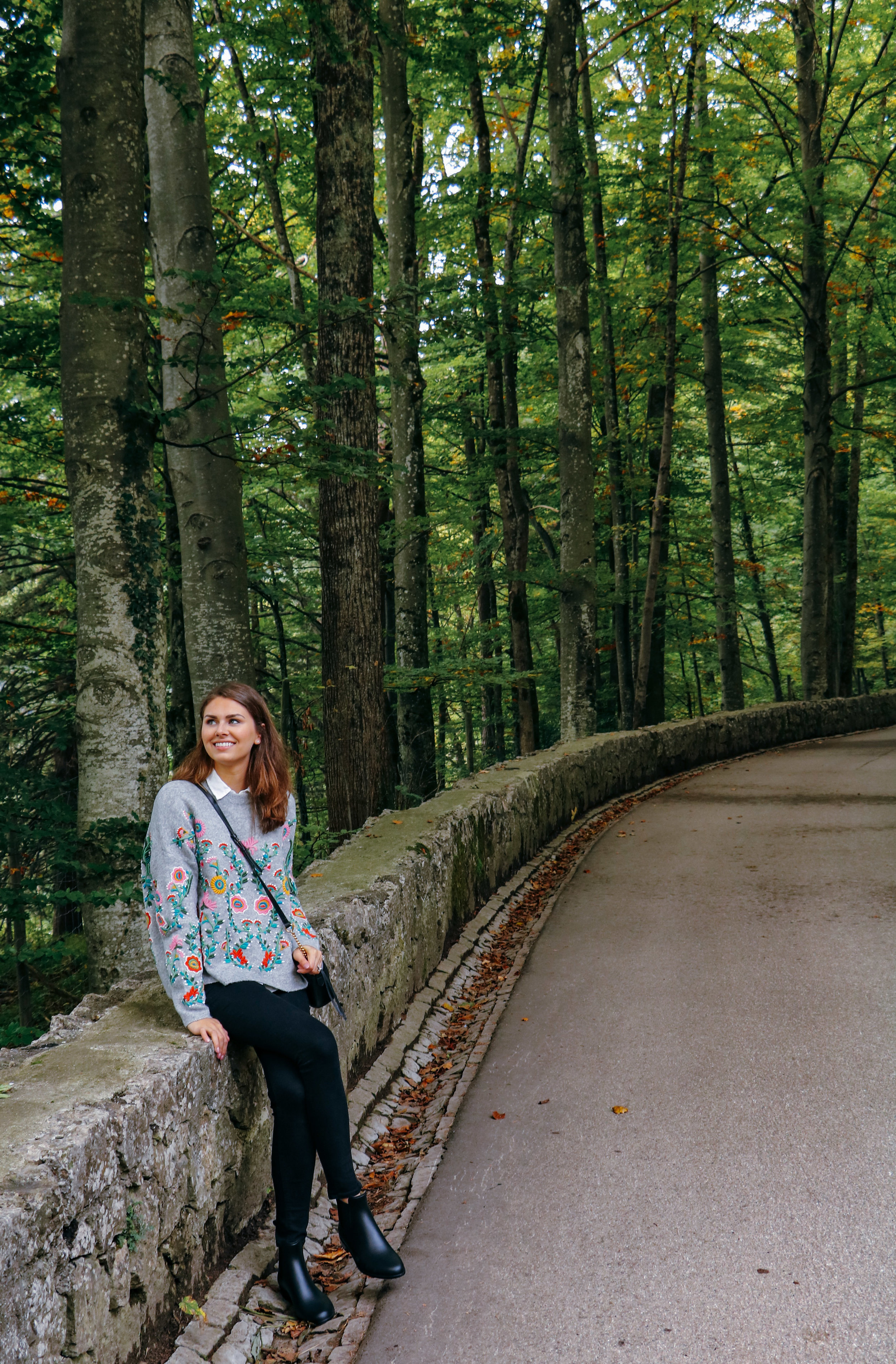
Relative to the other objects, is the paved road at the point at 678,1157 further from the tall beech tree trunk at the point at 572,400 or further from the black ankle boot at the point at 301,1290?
the tall beech tree trunk at the point at 572,400

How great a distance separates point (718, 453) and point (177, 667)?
13225mm

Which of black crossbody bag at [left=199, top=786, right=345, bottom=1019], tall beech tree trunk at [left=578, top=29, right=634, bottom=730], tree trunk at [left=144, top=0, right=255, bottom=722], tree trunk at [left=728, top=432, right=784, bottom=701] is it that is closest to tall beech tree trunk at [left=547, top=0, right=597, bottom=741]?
tall beech tree trunk at [left=578, top=29, right=634, bottom=730]

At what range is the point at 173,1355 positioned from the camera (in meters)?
2.55

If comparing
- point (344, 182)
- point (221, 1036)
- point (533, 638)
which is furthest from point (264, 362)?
point (533, 638)

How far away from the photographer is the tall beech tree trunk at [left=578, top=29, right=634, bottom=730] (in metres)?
17.4

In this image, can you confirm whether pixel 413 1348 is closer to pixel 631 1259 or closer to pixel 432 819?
pixel 631 1259

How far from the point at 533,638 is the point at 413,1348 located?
834 inches

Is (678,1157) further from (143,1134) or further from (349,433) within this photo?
(349,433)

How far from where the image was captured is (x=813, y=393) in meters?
19.5

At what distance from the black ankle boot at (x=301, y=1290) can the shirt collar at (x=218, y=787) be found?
4.87ft

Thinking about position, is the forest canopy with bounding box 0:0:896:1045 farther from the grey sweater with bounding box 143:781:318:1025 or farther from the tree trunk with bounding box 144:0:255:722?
the grey sweater with bounding box 143:781:318:1025

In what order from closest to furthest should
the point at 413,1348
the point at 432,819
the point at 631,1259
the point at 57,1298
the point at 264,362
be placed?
1. the point at 57,1298
2. the point at 413,1348
3. the point at 631,1259
4. the point at 264,362
5. the point at 432,819

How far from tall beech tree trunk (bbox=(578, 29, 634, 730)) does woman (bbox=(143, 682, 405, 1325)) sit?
14467mm

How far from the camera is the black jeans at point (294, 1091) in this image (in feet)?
9.92
